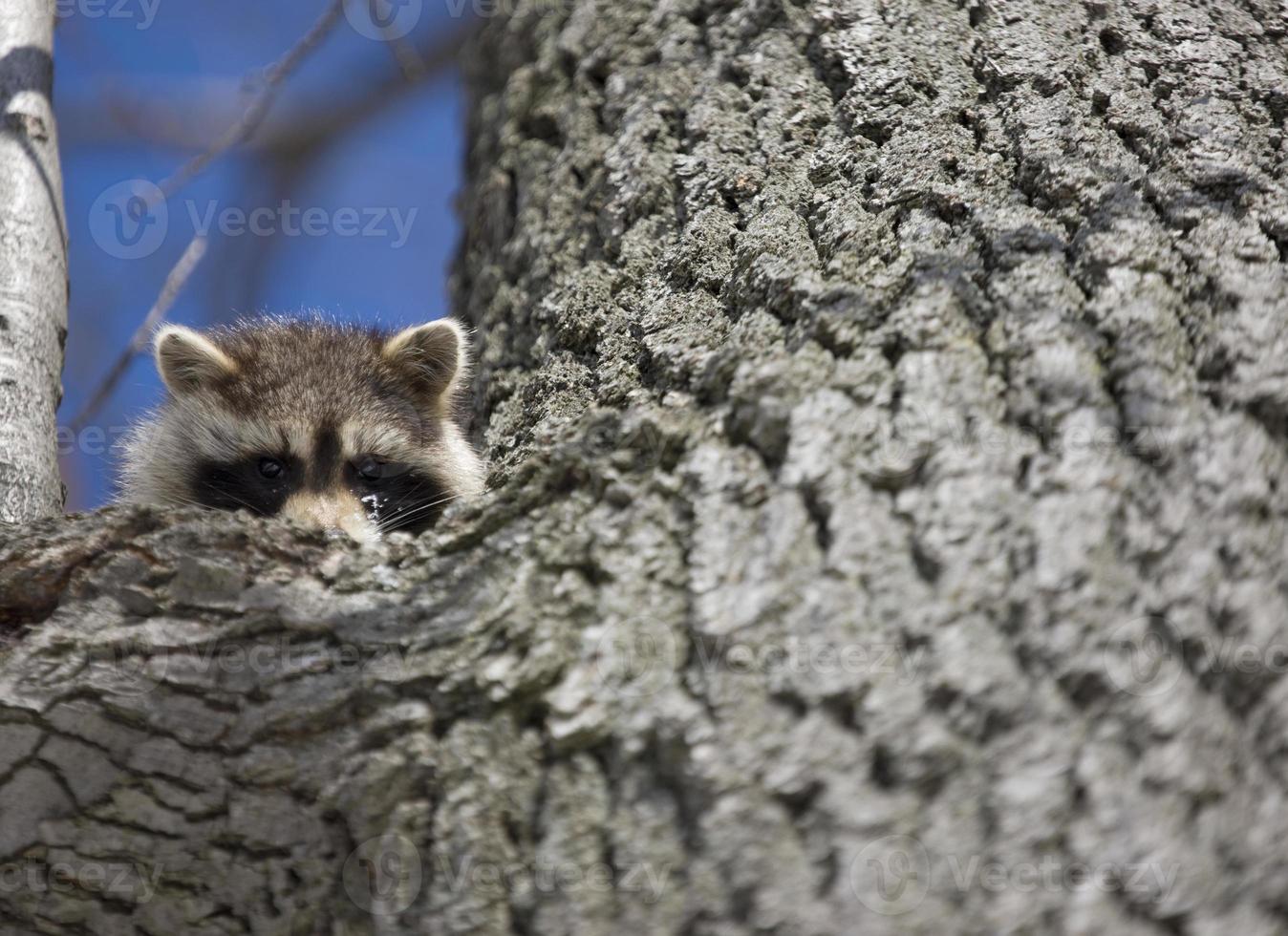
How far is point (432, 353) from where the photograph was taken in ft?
15.1

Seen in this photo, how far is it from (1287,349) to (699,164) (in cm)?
172

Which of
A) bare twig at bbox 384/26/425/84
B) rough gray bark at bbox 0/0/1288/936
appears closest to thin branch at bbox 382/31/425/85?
bare twig at bbox 384/26/425/84
